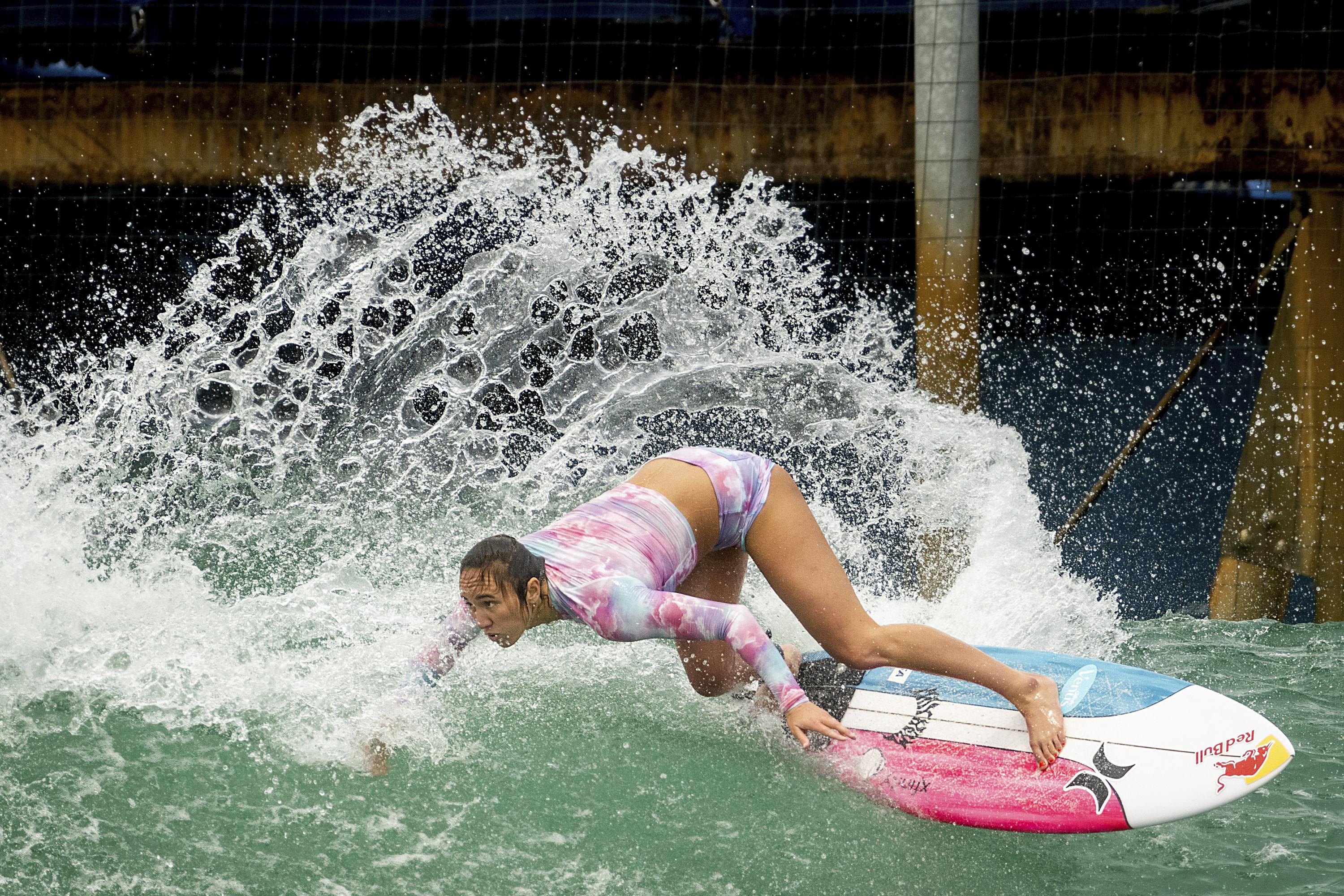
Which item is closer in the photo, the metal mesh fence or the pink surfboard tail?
the pink surfboard tail

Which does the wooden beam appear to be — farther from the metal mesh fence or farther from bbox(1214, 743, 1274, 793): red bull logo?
bbox(1214, 743, 1274, 793): red bull logo

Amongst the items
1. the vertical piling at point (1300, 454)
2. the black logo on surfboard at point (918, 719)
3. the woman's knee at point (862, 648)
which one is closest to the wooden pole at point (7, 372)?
the woman's knee at point (862, 648)

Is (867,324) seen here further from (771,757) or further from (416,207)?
(416,207)

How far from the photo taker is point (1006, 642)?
183 inches

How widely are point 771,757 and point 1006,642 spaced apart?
1.34m

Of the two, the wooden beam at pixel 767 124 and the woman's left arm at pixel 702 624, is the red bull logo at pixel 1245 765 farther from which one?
the wooden beam at pixel 767 124

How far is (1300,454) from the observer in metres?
6.29

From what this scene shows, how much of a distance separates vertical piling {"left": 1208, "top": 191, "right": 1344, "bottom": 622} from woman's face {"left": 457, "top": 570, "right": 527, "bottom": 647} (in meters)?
4.74

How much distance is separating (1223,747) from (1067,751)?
0.43 metres

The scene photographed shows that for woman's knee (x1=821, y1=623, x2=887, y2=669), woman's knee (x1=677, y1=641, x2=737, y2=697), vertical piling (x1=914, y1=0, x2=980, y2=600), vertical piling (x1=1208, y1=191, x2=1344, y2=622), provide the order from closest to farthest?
woman's knee (x1=821, y1=623, x2=887, y2=669) < woman's knee (x1=677, y1=641, x2=737, y2=697) < vertical piling (x1=914, y1=0, x2=980, y2=600) < vertical piling (x1=1208, y1=191, x2=1344, y2=622)

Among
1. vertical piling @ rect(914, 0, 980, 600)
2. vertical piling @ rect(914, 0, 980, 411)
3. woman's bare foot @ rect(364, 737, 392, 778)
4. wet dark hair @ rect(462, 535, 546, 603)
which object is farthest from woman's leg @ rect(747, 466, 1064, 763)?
vertical piling @ rect(914, 0, 980, 411)

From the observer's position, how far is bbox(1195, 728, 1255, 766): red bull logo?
3.42 metres

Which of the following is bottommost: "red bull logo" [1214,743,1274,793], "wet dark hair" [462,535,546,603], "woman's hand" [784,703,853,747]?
"red bull logo" [1214,743,1274,793]

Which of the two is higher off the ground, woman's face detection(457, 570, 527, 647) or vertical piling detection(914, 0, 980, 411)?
vertical piling detection(914, 0, 980, 411)
